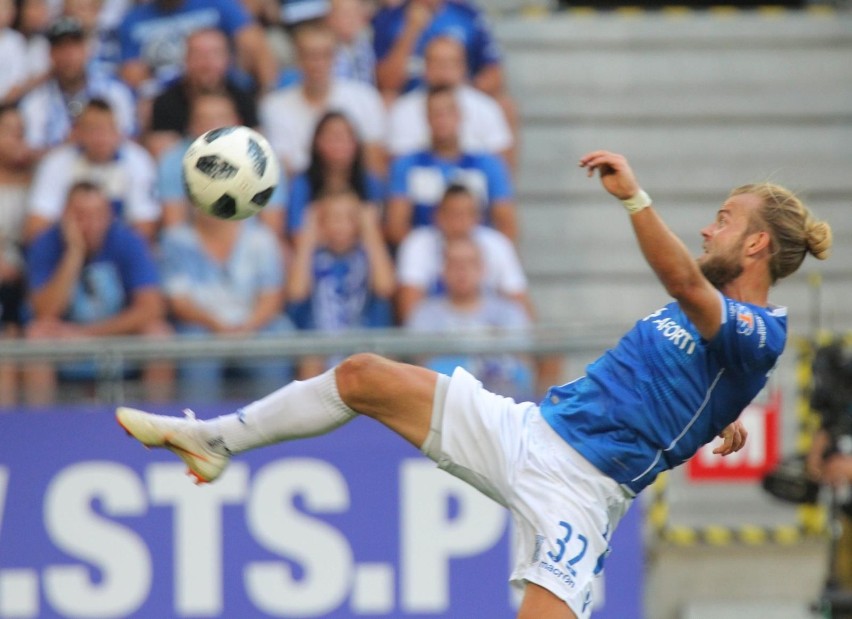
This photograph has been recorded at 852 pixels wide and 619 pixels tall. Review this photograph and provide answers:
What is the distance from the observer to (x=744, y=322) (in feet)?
17.3

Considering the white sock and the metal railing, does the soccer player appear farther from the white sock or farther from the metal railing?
the metal railing

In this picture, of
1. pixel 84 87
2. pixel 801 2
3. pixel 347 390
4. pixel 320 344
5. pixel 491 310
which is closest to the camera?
pixel 347 390

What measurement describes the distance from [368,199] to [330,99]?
2.55ft

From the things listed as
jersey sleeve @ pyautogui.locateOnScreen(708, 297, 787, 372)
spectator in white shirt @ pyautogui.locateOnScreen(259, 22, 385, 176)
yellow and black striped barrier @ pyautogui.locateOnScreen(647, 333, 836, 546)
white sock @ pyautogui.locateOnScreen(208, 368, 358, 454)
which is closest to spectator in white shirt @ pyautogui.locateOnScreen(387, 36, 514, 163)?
spectator in white shirt @ pyautogui.locateOnScreen(259, 22, 385, 176)

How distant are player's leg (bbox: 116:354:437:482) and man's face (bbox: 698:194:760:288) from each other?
105 centimetres

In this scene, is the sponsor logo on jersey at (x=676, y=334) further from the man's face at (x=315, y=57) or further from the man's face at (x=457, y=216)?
the man's face at (x=315, y=57)

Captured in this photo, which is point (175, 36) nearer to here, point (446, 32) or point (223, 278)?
point (446, 32)

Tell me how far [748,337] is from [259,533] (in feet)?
12.2

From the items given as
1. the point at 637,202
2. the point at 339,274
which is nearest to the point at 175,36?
the point at 339,274

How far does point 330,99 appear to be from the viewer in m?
9.70

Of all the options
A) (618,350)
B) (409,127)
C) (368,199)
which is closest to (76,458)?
(368,199)

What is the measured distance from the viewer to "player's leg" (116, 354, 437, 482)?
550cm

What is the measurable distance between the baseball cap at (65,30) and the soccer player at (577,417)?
453 cm

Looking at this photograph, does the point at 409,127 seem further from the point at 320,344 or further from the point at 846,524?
the point at 846,524
